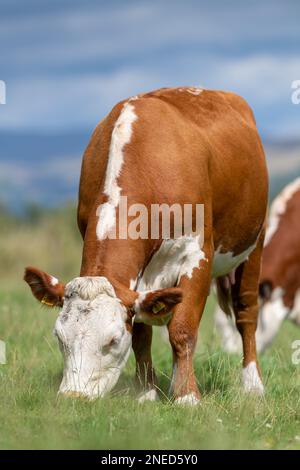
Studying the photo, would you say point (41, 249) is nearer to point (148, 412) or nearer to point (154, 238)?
point (154, 238)

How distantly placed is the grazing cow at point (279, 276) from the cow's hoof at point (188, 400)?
6.19 meters

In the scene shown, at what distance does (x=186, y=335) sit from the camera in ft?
21.8

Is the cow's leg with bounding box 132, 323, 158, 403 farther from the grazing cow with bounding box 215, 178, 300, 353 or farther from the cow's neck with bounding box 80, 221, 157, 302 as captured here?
the grazing cow with bounding box 215, 178, 300, 353

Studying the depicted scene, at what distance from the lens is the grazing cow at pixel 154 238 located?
595cm

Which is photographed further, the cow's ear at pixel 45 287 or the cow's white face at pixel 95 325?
the cow's ear at pixel 45 287

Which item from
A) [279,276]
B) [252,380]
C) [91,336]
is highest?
[91,336]

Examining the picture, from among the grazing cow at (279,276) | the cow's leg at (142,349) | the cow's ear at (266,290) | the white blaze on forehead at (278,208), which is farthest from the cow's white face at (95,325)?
the white blaze on forehead at (278,208)

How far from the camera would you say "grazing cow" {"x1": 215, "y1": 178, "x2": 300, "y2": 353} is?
42.6 ft

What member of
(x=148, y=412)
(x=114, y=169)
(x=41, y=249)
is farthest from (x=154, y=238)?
(x=41, y=249)

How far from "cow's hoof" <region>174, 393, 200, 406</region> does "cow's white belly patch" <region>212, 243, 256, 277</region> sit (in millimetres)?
1485

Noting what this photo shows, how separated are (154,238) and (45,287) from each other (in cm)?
89

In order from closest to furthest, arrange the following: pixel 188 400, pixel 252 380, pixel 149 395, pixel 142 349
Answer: pixel 188 400
pixel 149 395
pixel 142 349
pixel 252 380

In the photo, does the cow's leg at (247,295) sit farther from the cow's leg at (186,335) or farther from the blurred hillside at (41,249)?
the blurred hillside at (41,249)
